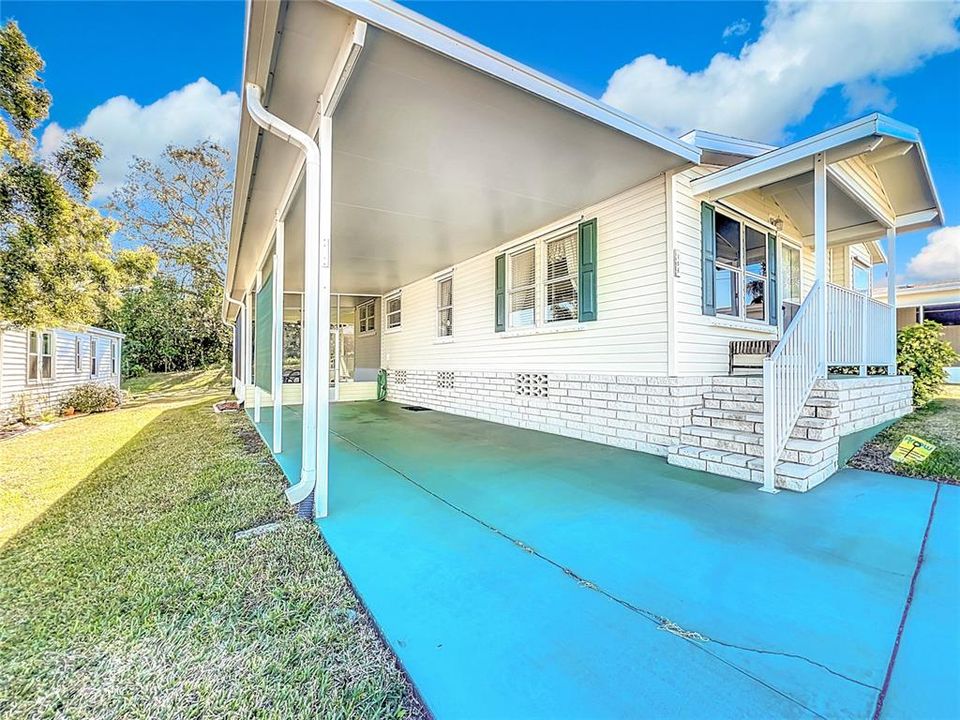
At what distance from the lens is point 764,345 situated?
5656mm

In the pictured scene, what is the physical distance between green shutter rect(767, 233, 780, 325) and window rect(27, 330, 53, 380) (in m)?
14.3

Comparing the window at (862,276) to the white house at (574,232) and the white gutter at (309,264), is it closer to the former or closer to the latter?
the white house at (574,232)

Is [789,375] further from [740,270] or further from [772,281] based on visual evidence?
[772,281]

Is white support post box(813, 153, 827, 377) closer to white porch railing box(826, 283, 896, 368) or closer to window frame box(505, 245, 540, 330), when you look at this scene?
white porch railing box(826, 283, 896, 368)

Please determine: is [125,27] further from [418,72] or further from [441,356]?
[418,72]

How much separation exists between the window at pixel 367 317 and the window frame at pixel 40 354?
24.3ft

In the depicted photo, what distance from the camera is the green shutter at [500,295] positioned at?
759 centimetres

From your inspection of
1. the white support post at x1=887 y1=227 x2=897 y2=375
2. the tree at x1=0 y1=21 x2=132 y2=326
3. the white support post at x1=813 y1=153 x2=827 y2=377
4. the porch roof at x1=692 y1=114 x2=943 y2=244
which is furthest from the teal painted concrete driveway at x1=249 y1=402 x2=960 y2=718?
the tree at x1=0 y1=21 x2=132 y2=326

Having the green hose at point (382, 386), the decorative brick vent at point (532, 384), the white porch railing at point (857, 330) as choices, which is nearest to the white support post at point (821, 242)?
the white porch railing at point (857, 330)

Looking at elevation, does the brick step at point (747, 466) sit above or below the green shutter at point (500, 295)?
below

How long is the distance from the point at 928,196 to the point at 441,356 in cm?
851

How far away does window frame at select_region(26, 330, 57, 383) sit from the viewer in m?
9.67

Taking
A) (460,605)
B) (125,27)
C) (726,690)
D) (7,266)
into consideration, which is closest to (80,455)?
(7,266)

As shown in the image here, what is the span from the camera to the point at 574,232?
246 inches
